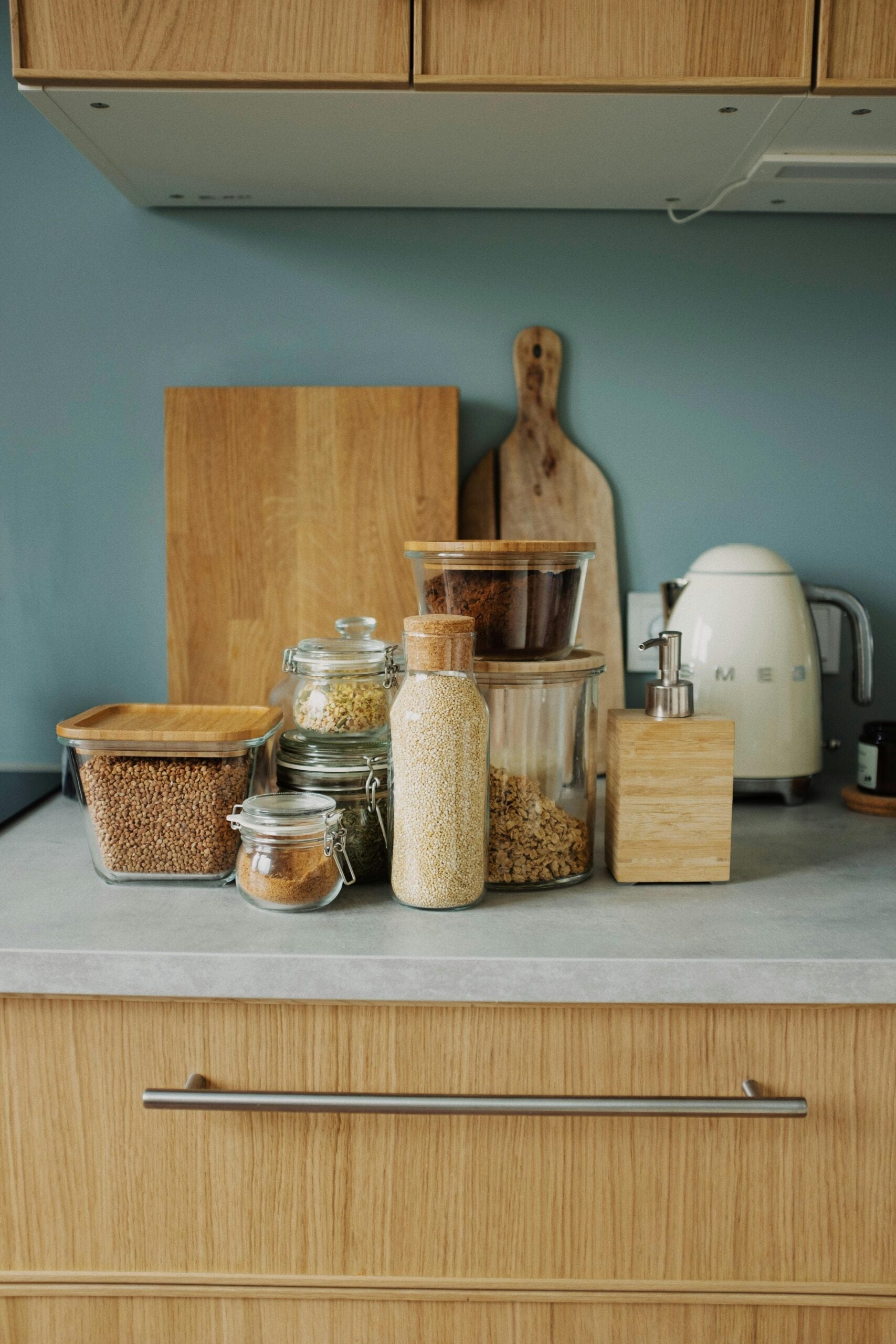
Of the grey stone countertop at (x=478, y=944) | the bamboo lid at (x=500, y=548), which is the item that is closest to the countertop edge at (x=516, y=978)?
the grey stone countertop at (x=478, y=944)

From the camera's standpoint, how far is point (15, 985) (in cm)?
84

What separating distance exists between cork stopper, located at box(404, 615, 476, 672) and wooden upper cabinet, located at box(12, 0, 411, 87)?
1.80 ft

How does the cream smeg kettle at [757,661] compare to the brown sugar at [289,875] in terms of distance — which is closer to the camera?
the brown sugar at [289,875]

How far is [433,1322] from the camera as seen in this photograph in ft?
2.89

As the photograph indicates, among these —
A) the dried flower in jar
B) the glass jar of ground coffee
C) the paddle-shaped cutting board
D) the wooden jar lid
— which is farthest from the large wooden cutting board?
the glass jar of ground coffee

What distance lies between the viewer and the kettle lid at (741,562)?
1292 mm

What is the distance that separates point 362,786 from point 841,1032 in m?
0.47

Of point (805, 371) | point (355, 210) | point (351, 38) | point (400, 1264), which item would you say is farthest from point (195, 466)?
point (400, 1264)

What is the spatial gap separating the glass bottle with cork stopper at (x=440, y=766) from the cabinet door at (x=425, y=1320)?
33 centimetres

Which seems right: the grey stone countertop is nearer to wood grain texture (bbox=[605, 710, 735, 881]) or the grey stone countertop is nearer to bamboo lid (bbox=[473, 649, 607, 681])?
wood grain texture (bbox=[605, 710, 735, 881])

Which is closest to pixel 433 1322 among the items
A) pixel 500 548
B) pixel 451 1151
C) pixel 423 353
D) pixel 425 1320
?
pixel 425 1320

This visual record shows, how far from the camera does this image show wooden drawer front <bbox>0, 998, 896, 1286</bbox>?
0.85m

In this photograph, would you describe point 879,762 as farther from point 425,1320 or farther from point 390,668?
point 425,1320

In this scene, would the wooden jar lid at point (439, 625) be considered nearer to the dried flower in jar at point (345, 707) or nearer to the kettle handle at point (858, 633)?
the dried flower in jar at point (345, 707)
